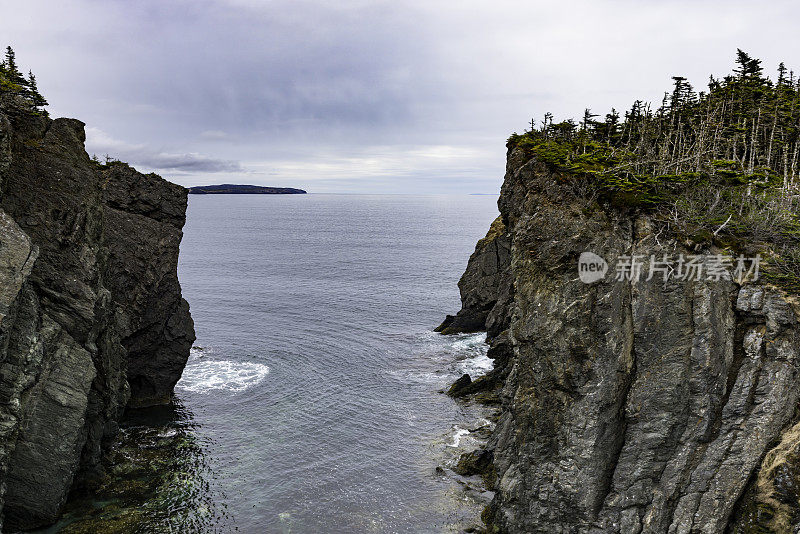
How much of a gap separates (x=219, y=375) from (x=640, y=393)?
42752 millimetres

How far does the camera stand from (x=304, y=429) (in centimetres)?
4378

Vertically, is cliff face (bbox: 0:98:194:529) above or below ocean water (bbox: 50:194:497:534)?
above

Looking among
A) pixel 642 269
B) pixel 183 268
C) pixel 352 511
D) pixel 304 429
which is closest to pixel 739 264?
pixel 642 269

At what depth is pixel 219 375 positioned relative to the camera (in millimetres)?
55406

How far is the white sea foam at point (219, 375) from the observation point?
5231 cm

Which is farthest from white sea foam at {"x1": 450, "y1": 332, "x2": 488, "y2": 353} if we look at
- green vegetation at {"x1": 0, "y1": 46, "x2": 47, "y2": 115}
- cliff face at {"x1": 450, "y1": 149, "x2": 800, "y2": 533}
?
green vegetation at {"x1": 0, "y1": 46, "x2": 47, "y2": 115}

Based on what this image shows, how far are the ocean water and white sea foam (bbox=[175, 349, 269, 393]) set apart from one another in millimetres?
210

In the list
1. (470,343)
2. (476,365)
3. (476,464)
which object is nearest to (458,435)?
(476,464)

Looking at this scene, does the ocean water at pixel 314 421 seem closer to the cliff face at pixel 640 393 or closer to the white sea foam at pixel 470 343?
the white sea foam at pixel 470 343

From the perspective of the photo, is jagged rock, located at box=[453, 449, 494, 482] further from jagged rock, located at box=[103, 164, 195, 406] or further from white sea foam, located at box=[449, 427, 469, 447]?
jagged rock, located at box=[103, 164, 195, 406]

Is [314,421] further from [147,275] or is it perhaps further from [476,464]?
[147,275]

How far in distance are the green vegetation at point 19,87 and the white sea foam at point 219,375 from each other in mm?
28110

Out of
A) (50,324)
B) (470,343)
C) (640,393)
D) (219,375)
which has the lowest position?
(219,375)

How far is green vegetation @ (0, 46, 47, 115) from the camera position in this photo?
98.9 feet
